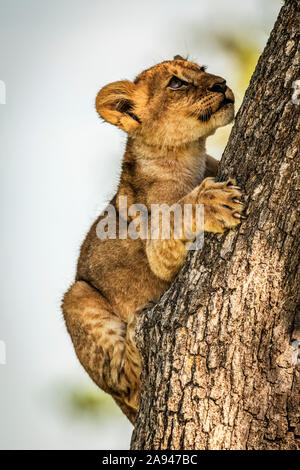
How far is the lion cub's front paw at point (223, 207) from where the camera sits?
17.0 ft

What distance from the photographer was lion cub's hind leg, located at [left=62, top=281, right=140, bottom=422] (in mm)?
7039

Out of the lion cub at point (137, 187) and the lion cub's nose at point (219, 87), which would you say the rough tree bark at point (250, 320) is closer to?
the lion cub at point (137, 187)

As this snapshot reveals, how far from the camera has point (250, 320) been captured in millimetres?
4953

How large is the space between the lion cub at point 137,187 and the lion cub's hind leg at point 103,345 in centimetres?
1

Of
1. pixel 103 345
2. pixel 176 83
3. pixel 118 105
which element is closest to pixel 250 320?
pixel 103 345

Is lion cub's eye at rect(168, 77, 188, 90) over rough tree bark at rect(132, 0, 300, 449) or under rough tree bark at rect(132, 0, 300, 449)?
over

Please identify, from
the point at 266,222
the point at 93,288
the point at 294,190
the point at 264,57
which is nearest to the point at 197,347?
the point at 266,222

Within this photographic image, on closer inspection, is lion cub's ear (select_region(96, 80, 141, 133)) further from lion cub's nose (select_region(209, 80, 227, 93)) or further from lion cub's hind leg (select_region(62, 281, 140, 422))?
lion cub's hind leg (select_region(62, 281, 140, 422))

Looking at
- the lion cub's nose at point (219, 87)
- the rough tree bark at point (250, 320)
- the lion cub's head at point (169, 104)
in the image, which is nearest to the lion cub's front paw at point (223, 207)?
the rough tree bark at point (250, 320)

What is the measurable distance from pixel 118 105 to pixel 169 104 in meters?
0.69

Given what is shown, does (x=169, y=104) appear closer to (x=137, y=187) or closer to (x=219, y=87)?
(x=219, y=87)

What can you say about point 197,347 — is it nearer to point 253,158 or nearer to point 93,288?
point 253,158

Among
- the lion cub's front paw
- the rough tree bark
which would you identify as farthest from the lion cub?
the rough tree bark

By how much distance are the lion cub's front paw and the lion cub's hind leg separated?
187 centimetres
